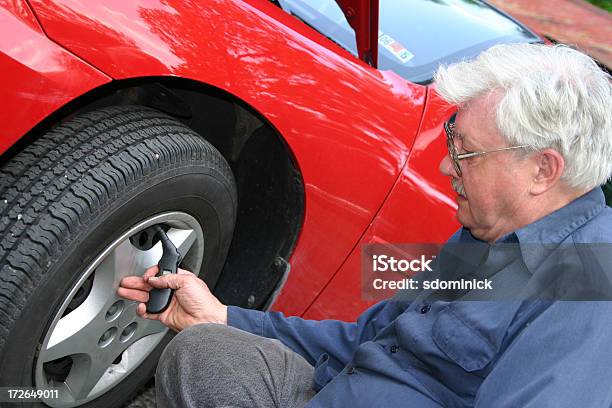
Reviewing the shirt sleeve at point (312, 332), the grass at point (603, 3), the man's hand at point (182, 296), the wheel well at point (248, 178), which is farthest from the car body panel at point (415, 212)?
the grass at point (603, 3)

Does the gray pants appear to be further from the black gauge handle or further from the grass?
the grass

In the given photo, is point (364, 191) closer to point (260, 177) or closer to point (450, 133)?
point (260, 177)

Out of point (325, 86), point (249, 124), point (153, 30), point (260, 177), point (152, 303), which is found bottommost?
point (152, 303)

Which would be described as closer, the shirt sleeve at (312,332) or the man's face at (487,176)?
the man's face at (487,176)

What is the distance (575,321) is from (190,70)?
92 cm

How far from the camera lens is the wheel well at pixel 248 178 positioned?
80.5 inches

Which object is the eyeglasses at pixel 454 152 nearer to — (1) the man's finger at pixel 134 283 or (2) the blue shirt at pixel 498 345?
(2) the blue shirt at pixel 498 345

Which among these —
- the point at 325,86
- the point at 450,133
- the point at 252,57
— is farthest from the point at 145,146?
the point at 450,133

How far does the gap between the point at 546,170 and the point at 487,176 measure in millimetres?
125

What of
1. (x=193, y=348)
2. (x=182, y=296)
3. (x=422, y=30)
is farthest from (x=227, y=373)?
(x=422, y=30)

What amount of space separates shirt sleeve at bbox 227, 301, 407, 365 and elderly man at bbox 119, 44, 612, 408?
0.09 metres

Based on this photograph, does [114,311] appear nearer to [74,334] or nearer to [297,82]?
[74,334]

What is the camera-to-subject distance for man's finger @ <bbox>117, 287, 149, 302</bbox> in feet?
6.32

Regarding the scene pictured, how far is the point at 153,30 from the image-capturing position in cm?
177
